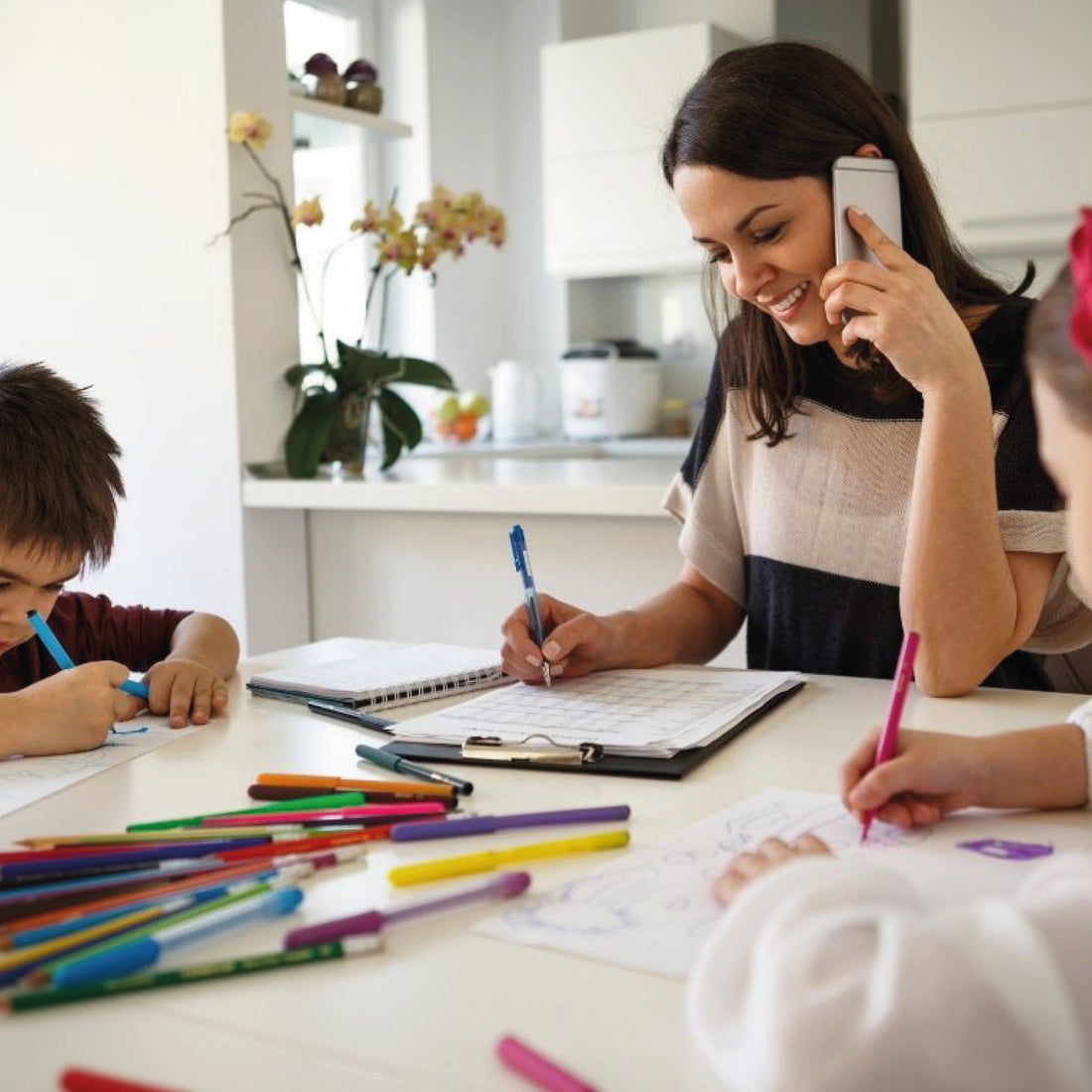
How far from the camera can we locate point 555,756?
1.04m

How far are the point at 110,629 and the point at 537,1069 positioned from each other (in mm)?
1107

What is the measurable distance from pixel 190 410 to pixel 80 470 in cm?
129

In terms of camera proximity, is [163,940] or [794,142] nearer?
[163,940]

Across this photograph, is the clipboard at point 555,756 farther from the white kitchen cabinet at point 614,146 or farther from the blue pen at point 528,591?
the white kitchen cabinet at point 614,146

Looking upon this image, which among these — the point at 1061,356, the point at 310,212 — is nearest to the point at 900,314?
the point at 1061,356

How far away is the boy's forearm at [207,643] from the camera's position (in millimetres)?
1421

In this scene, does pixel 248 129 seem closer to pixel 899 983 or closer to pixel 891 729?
pixel 891 729

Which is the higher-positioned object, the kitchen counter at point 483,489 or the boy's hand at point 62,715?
the kitchen counter at point 483,489

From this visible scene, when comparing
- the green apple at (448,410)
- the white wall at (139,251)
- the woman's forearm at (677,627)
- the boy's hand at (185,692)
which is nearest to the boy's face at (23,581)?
the boy's hand at (185,692)

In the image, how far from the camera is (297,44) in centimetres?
394

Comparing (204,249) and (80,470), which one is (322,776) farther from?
(204,249)

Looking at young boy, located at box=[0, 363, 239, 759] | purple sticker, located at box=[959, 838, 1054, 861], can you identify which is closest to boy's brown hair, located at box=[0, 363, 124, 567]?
young boy, located at box=[0, 363, 239, 759]

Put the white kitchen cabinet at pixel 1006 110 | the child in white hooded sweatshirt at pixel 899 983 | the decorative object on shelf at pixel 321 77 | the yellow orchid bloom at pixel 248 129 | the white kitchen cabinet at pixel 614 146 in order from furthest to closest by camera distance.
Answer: the white kitchen cabinet at pixel 614 146
the white kitchen cabinet at pixel 1006 110
the decorative object on shelf at pixel 321 77
the yellow orchid bloom at pixel 248 129
the child in white hooded sweatshirt at pixel 899 983

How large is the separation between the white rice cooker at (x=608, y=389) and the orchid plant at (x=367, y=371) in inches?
61.2
